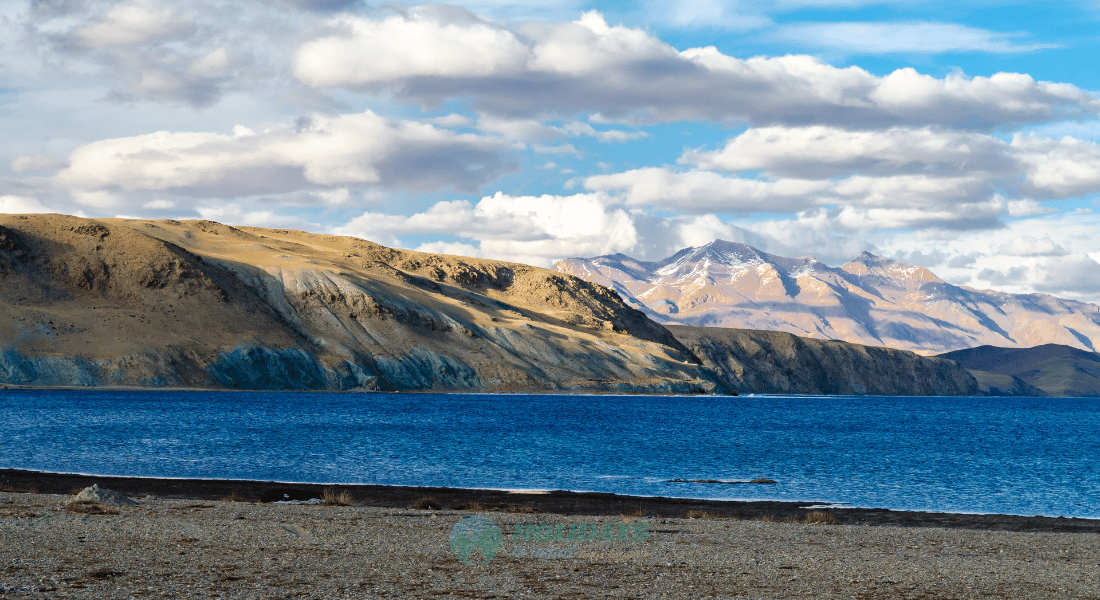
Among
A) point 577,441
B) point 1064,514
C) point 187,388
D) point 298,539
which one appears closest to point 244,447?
point 577,441

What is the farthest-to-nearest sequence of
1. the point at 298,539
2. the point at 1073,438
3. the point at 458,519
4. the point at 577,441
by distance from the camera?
1. the point at 1073,438
2. the point at 577,441
3. the point at 458,519
4. the point at 298,539

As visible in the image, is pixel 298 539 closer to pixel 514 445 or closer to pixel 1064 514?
pixel 1064 514

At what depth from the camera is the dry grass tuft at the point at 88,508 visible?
29.1 meters

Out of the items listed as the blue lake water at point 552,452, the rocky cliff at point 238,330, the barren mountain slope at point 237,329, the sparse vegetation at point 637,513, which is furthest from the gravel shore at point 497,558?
the rocky cliff at point 238,330

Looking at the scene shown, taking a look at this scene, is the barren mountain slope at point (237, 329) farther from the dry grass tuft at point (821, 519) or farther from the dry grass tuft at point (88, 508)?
the dry grass tuft at point (821, 519)

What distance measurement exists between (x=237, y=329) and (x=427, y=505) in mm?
133269

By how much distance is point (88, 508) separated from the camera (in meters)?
29.3

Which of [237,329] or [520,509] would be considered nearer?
[520,509]

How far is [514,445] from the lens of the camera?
235ft

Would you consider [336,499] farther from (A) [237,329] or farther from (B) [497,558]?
(A) [237,329]

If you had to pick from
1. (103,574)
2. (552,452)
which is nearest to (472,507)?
(103,574)

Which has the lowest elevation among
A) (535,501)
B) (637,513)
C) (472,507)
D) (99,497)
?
(535,501)

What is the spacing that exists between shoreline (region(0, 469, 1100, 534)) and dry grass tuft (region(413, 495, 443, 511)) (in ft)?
0.54

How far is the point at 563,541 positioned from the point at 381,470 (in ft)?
90.5
